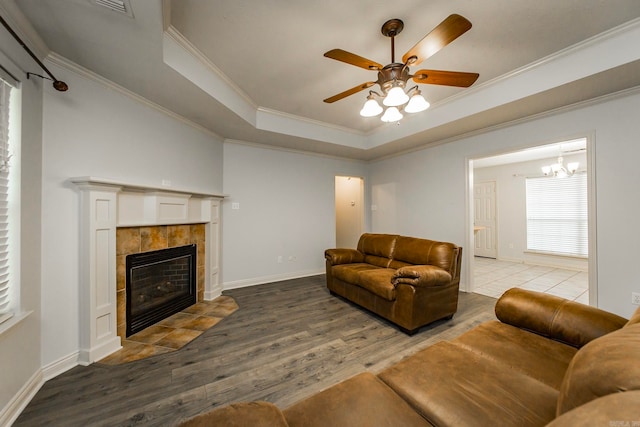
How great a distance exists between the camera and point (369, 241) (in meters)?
3.91

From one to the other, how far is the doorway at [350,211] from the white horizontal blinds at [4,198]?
496 centimetres

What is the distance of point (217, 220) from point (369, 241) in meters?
2.46

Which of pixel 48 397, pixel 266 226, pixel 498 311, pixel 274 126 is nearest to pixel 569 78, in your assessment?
pixel 498 311

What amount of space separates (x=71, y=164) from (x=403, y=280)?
3.19m

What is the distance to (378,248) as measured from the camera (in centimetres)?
371

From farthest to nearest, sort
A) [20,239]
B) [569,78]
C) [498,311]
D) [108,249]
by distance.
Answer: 1. [569,78]
2. [108,249]
3. [498,311]
4. [20,239]

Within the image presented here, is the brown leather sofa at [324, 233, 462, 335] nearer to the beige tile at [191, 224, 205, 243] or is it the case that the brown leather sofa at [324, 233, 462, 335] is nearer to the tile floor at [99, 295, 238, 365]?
the tile floor at [99, 295, 238, 365]

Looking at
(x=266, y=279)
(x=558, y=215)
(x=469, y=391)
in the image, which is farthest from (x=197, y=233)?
(x=558, y=215)

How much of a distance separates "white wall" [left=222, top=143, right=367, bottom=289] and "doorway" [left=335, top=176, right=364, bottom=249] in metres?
0.90

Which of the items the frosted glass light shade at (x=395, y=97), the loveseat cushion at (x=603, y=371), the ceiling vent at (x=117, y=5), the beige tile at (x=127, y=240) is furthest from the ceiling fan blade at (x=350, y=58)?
the beige tile at (x=127, y=240)

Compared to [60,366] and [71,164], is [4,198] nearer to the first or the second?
[71,164]

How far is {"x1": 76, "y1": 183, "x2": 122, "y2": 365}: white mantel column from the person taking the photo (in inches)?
77.1

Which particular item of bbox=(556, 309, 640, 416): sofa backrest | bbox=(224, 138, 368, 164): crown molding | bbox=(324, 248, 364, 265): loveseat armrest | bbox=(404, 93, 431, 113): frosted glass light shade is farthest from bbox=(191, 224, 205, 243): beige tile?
bbox=(556, 309, 640, 416): sofa backrest

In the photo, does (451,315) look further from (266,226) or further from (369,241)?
(266,226)
